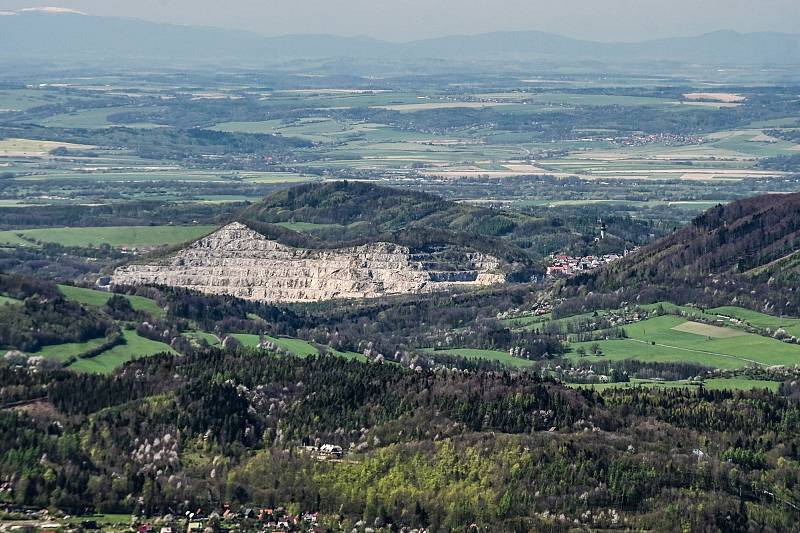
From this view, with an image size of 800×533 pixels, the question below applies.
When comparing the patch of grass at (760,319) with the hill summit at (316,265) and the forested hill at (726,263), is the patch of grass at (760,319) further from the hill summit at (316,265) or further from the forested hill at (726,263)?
the hill summit at (316,265)

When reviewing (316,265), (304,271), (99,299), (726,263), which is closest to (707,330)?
(726,263)

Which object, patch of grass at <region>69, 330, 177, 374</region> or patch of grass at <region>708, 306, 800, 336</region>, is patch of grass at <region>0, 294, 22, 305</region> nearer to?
patch of grass at <region>69, 330, 177, 374</region>

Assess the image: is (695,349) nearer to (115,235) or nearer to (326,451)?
(326,451)

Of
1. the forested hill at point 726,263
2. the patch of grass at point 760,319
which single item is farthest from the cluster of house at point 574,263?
the patch of grass at point 760,319

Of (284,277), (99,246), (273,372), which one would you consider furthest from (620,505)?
(99,246)

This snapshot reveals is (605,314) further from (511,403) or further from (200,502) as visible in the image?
(200,502)

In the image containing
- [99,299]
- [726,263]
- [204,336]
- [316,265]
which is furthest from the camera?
[316,265]
